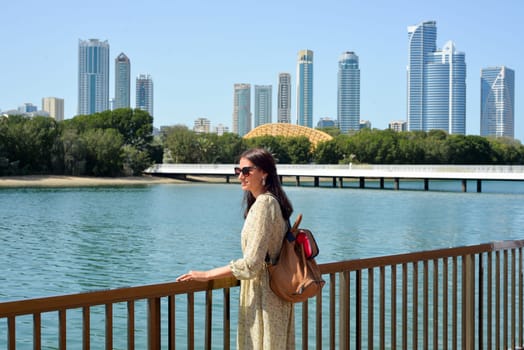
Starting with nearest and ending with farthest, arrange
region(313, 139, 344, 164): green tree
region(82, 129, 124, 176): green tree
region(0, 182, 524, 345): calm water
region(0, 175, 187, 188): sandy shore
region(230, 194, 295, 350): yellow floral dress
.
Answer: region(230, 194, 295, 350): yellow floral dress → region(0, 182, 524, 345): calm water → region(0, 175, 187, 188): sandy shore → region(82, 129, 124, 176): green tree → region(313, 139, 344, 164): green tree

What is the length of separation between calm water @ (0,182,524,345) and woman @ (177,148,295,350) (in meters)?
9.86

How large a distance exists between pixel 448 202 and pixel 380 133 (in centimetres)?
7287

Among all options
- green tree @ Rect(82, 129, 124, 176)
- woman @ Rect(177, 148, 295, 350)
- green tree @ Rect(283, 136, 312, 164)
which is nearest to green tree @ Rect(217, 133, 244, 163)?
green tree @ Rect(283, 136, 312, 164)

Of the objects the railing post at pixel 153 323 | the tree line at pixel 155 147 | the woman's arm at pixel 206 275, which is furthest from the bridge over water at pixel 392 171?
the railing post at pixel 153 323

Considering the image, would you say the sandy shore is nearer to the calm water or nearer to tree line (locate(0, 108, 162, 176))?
tree line (locate(0, 108, 162, 176))

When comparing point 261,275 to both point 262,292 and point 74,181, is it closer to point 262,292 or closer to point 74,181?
point 262,292

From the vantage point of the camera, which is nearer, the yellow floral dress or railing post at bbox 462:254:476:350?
the yellow floral dress

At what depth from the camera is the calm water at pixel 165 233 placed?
19688 mm

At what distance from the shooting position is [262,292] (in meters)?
3.81

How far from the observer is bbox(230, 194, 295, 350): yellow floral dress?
376 cm

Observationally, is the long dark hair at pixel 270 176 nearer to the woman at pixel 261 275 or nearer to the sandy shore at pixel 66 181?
the woman at pixel 261 275

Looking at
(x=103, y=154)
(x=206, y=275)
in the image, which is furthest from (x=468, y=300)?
(x=103, y=154)

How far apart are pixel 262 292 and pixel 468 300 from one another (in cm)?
232

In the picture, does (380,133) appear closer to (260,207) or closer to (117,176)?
(117,176)
